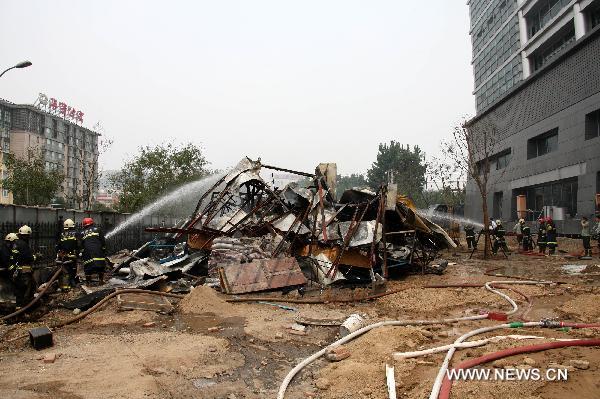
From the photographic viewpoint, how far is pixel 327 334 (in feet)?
20.7

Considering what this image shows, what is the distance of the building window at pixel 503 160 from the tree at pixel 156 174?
2380cm

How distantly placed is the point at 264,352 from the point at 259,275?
12.6 ft

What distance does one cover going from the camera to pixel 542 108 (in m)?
26.8

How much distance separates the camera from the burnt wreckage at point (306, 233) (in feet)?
31.7

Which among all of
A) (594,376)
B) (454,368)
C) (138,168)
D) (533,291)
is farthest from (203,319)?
(138,168)

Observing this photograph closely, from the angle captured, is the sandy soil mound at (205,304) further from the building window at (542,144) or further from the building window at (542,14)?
the building window at (542,14)

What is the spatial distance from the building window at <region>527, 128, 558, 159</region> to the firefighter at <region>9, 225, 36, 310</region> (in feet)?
92.2

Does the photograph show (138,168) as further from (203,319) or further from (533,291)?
(533,291)

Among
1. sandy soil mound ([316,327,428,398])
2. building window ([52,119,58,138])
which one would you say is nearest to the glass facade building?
sandy soil mound ([316,327,428,398])

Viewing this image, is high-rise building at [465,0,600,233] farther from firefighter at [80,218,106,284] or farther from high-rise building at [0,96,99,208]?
high-rise building at [0,96,99,208]

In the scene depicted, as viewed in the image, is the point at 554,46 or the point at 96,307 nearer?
the point at 96,307

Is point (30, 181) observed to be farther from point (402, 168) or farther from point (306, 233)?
point (402, 168)

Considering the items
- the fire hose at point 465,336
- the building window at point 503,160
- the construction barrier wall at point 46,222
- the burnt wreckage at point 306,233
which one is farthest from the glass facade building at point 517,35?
the construction barrier wall at point 46,222

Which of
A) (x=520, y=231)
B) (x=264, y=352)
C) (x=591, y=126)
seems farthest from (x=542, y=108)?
(x=264, y=352)
